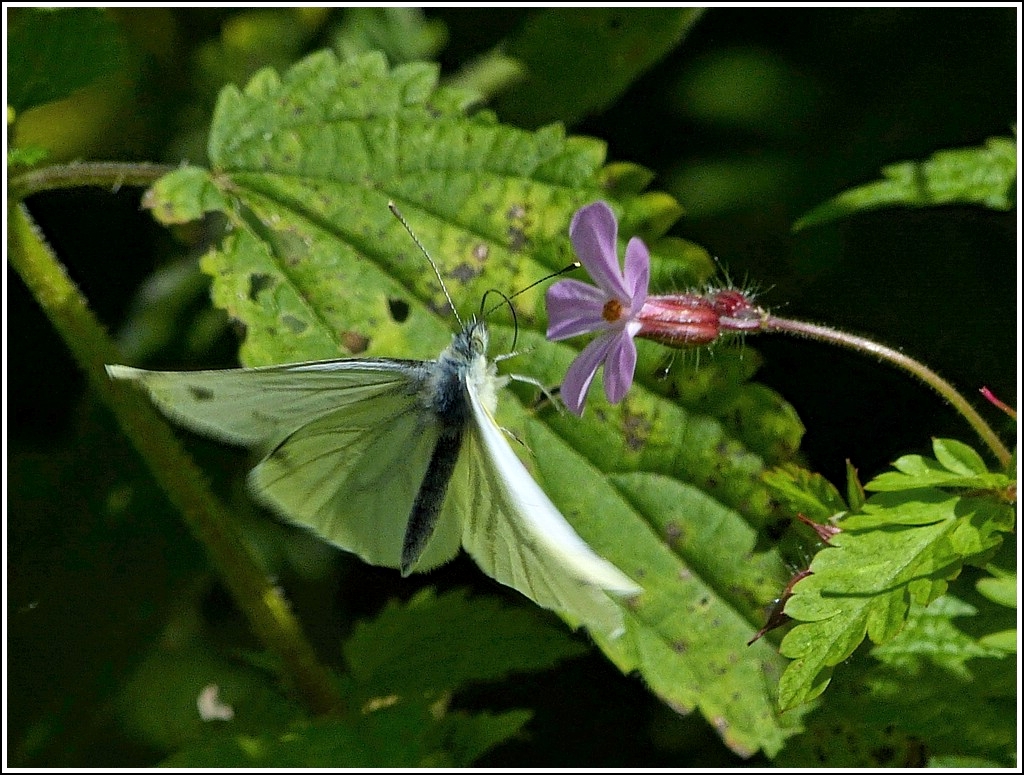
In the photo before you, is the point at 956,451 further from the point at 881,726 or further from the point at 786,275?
the point at 786,275

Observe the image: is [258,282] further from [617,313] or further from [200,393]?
[617,313]

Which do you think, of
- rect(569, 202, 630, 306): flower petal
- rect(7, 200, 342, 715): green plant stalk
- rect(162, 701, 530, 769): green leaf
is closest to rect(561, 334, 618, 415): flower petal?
rect(569, 202, 630, 306): flower petal

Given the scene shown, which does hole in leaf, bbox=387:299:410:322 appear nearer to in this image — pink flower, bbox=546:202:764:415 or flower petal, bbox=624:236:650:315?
pink flower, bbox=546:202:764:415

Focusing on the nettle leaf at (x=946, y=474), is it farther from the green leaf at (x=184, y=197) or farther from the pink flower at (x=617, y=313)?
the green leaf at (x=184, y=197)

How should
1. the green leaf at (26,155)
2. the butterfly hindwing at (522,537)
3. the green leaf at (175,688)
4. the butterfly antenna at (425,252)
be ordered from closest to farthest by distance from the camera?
the butterfly hindwing at (522,537), the green leaf at (26,155), the butterfly antenna at (425,252), the green leaf at (175,688)

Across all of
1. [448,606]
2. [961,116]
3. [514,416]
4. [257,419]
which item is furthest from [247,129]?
[961,116]

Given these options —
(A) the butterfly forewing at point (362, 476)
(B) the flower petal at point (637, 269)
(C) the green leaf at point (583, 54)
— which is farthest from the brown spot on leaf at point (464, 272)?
(C) the green leaf at point (583, 54)
